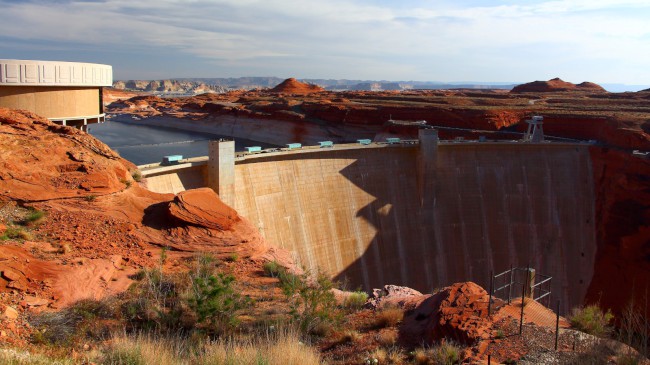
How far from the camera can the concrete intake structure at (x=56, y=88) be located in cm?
1559

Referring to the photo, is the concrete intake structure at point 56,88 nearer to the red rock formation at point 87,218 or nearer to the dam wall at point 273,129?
the red rock formation at point 87,218

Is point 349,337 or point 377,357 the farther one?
point 349,337

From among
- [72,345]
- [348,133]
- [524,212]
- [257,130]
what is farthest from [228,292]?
[257,130]

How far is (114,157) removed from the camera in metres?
15.9

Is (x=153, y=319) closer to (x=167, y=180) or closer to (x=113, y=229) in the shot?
Answer: (x=113, y=229)

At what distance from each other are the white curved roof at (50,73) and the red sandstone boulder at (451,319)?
43.3 feet

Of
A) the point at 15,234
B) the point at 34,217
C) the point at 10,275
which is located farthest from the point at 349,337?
the point at 34,217

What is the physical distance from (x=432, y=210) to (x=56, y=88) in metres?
17.7

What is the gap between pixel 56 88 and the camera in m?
16.9

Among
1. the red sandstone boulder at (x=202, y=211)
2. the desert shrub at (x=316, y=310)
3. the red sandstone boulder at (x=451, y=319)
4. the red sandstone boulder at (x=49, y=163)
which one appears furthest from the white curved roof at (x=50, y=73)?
the red sandstone boulder at (x=451, y=319)

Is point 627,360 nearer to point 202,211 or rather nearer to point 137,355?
point 137,355

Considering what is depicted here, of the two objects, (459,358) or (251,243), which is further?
(251,243)

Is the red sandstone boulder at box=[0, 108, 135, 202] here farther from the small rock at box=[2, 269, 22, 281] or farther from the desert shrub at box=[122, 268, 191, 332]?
the small rock at box=[2, 269, 22, 281]

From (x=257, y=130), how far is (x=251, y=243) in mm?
41331
